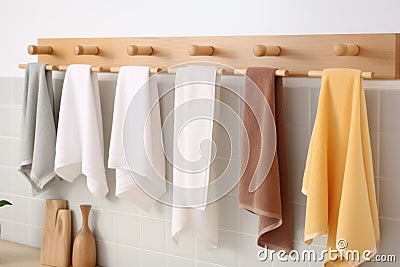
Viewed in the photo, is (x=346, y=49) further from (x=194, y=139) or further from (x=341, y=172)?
(x=194, y=139)

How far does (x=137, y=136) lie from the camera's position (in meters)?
2.13

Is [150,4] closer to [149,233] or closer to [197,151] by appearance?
[197,151]

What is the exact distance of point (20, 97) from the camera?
8.65ft

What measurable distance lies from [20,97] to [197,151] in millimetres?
913

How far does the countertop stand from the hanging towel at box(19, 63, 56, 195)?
0.27 metres

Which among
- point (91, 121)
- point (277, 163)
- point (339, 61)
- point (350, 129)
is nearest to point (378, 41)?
point (339, 61)

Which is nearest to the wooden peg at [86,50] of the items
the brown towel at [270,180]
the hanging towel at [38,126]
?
the hanging towel at [38,126]

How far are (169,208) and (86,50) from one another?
0.56 metres

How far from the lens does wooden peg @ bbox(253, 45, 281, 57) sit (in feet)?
6.23

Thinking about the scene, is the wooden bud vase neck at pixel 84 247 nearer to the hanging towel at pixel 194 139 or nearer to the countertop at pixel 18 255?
the countertop at pixel 18 255

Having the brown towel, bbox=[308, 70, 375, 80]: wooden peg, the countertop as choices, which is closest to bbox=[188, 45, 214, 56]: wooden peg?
the brown towel

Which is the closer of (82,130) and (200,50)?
(200,50)

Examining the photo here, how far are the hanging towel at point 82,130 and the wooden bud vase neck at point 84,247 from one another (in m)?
0.12

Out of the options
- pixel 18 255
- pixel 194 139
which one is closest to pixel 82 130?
pixel 194 139
